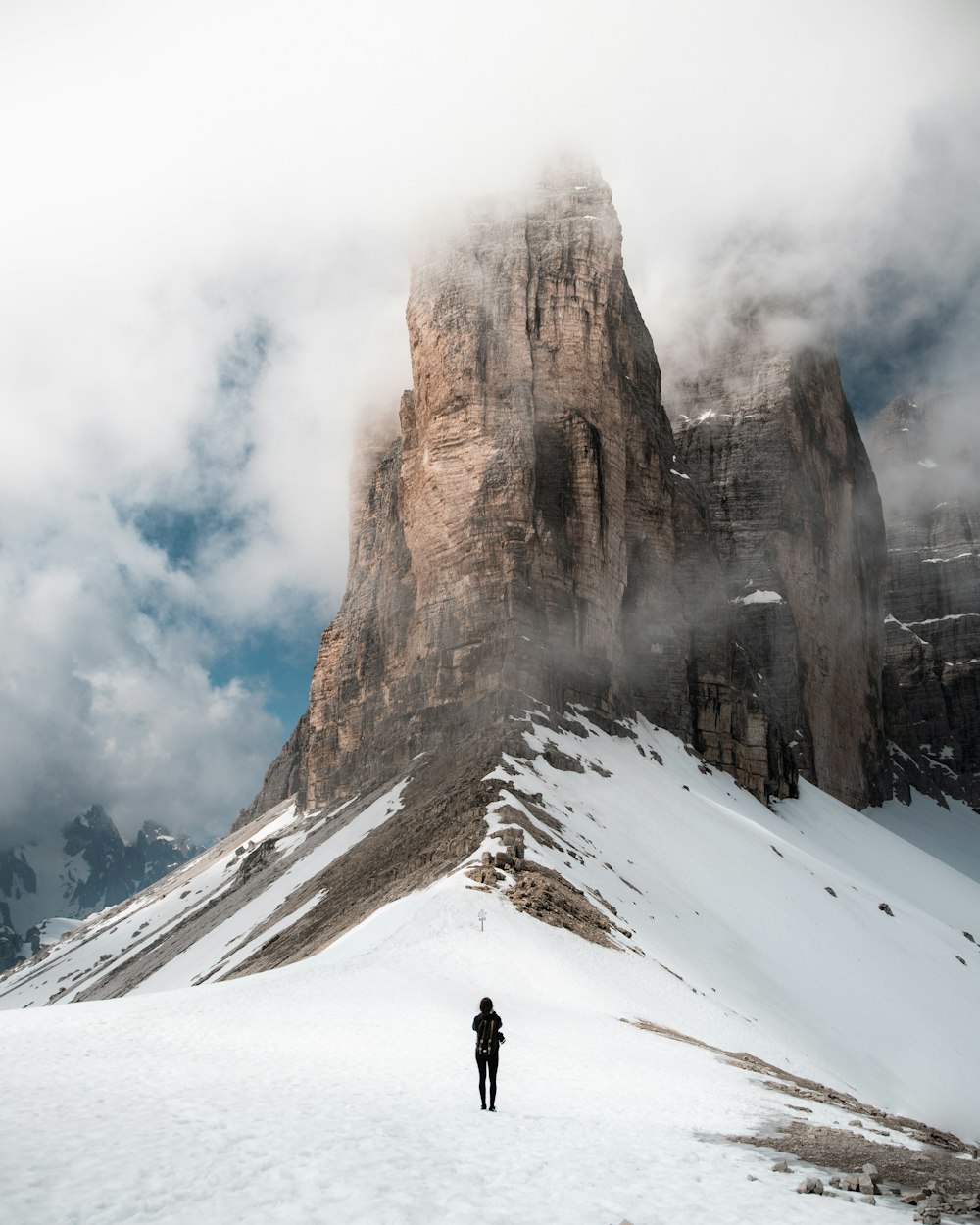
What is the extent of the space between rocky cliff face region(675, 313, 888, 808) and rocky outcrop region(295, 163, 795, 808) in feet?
52.5

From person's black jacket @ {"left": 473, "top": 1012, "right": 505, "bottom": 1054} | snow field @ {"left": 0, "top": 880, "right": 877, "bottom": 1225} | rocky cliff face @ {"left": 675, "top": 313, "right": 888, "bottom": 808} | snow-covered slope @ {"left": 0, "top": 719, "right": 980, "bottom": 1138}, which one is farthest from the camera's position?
rocky cliff face @ {"left": 675, "top": 313, "right": 888, "bottom": 808}

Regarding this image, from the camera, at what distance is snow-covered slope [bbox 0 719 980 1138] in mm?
24375

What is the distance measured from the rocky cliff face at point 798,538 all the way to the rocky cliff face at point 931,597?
83.3 feet

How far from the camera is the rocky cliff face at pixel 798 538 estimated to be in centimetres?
9381

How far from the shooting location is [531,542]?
56969 mm

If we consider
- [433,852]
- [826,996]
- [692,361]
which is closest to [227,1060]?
[433,852]

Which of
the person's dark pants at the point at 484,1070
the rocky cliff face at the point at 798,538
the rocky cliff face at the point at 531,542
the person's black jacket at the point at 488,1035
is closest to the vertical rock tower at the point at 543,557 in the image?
the rocky cliff face at the point at 531,542

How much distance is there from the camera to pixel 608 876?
35.6 meters

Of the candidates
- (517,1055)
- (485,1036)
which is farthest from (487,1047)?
(517,1055)

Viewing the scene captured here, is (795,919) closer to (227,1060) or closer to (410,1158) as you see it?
(227,1060)

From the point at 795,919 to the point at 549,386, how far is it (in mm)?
36722

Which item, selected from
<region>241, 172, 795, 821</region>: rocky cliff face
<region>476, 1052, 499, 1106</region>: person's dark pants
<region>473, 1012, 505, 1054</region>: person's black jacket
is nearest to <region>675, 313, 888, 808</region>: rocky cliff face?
<region>241, 172, 795, 821</region>: rocky cliff face

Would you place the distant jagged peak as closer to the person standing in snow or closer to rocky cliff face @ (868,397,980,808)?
rocky cliff face @ (868,397,980,808)

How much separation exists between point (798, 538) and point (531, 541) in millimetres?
52061
